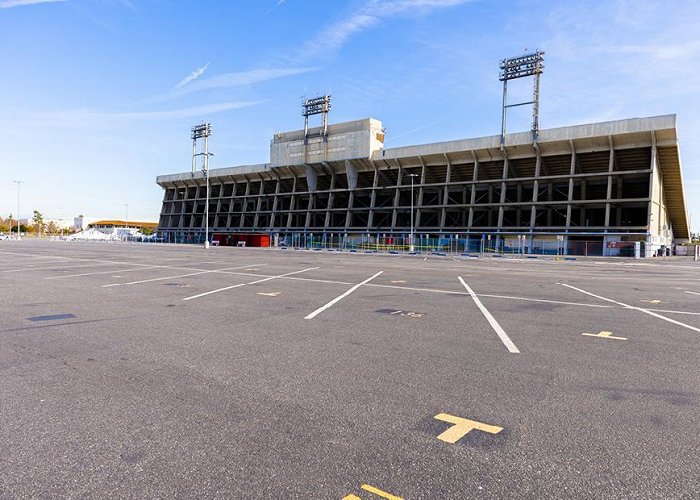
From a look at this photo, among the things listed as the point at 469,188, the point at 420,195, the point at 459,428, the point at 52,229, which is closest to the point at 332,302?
the point at 459,428

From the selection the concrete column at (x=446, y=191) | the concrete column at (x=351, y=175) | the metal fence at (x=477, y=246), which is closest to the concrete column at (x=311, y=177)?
the concrete column at (x=351, y=175)

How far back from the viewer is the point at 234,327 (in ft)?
25.3

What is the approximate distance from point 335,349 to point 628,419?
348 cm

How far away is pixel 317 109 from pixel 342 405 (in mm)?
81032

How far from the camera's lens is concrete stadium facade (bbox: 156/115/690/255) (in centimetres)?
5628

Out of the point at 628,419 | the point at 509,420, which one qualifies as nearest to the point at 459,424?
the point at 509,420

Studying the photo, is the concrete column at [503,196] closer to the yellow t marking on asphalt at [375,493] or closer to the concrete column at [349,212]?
the concrete column at [349,212]

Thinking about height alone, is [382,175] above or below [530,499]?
above

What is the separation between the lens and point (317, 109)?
80.8m

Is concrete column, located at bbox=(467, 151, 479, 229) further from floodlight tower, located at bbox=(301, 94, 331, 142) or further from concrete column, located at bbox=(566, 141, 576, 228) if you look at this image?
floodlight tower, located at bbox=(301, 94, 331, 142)

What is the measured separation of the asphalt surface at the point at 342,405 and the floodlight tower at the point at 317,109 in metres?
73.9

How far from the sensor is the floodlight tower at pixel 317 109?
78812 millimetres

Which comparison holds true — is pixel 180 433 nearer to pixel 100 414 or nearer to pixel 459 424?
pixel 100 414

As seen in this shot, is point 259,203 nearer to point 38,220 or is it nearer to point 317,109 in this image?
point 317,109
